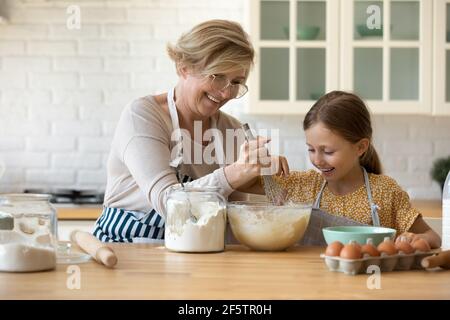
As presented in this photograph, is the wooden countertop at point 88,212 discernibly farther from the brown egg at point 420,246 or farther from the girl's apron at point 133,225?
the brown egg at point 420,246

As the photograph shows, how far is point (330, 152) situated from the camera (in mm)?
2547

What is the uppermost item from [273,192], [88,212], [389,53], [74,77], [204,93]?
[389,53]

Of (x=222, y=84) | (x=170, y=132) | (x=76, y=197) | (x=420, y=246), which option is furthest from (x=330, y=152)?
(x=76, y=197)

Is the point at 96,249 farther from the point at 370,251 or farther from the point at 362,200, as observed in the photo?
the point at 362,200

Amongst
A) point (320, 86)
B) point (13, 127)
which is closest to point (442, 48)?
point (320, 86)

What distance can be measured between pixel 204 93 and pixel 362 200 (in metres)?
0.65

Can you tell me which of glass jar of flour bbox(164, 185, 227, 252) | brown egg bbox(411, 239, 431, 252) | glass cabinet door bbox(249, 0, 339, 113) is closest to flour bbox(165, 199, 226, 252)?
glass jar of flour bbox(164, 185, 227, 252)

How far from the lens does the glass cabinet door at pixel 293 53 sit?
4117 millimetres

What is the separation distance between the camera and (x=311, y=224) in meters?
2.35

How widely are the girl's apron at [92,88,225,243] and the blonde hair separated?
20cm

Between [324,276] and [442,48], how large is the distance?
2.77 meters

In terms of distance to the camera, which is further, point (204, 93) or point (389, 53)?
point (389, 53)

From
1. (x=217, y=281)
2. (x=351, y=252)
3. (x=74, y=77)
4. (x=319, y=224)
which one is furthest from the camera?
(x=74, y=77)

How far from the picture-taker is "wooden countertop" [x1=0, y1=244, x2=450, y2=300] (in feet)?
4.72
